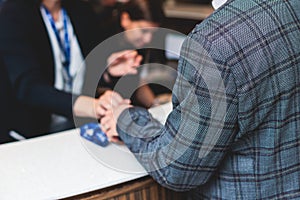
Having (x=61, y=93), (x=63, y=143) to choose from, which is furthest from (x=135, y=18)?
(x=63, y=143)

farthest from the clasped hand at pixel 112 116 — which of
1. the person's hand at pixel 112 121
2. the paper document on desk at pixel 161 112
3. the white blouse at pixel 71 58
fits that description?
the white blouse at pixel 71 58

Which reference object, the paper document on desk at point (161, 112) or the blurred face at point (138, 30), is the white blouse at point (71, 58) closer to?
the blurred face at point (138, 30)

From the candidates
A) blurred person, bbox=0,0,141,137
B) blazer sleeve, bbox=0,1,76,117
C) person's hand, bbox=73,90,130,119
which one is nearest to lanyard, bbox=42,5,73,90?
blurred person, bbox=0,0,141,137

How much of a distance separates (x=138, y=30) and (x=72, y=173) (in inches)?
37.2

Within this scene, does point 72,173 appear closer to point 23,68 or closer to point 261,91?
point 261,91

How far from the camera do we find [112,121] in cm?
108

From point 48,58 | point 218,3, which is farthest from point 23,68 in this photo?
point 218,3

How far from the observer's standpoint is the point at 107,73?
158cm

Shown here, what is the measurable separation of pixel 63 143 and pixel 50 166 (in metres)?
0.11

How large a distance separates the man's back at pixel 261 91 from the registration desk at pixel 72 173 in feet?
0.61

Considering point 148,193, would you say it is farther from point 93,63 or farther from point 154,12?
point 154,12

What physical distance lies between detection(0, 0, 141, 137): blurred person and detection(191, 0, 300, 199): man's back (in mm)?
503

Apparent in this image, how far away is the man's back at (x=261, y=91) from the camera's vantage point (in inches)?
31.0

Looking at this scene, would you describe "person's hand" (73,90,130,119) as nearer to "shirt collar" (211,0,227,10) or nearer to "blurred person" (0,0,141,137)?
"blurred person" (0,0,141,137)
